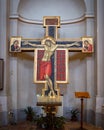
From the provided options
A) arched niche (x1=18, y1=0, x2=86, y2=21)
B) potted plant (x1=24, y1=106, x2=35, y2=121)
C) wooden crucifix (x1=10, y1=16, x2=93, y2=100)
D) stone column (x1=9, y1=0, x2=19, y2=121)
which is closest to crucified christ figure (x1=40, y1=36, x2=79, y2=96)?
wooden crucifix (x1=10, y1=16, x2=93, y2=100)

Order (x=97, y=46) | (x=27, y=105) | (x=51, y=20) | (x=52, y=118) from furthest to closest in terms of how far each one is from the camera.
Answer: (x=27, y=105)
(x=51, y=20)
(x=97, y=46)
(x=52, y=118)

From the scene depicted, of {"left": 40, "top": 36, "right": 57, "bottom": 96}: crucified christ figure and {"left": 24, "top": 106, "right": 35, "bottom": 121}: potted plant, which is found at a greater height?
{"left": 40, "top": 36, "right": 57, "bottom": 96}: crucified christ figure

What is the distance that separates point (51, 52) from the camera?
334 inches

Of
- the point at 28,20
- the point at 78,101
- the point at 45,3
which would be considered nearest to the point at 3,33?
the point at 28,20

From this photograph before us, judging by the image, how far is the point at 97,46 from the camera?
27.0ft

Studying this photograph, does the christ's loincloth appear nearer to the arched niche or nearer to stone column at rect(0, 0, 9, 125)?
stone column at rect(0, 0, 9, 125)

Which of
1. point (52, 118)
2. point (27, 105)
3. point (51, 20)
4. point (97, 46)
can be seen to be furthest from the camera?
point (27, 105)

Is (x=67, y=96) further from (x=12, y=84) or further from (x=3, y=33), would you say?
(x=3, y=33)

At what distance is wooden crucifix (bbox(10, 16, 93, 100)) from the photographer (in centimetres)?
841

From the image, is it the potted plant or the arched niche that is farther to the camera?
the arched niche

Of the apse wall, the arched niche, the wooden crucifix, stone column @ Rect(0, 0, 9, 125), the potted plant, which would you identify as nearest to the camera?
stone column @ Rect(0, 0, 9, 125)

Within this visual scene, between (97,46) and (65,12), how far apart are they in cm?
242

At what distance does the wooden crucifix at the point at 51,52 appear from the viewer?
8.41 m

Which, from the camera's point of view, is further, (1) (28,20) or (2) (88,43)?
(1) (28,20)
